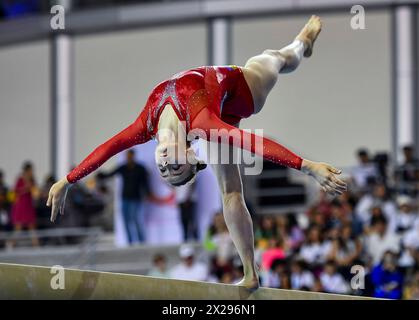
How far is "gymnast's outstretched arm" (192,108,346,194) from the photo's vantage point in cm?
468

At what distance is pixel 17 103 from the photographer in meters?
15.9

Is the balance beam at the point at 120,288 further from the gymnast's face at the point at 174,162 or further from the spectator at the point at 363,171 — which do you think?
the spectator at the point at 363,171

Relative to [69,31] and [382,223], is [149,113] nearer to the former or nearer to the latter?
[382,223]

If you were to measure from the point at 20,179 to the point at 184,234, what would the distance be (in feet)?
7.20

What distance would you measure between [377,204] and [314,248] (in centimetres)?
101

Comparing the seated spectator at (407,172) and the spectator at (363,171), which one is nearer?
the seated spectator at (407,172)

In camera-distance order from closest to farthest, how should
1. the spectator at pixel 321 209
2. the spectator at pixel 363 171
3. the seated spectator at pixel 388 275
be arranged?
the seated spectator at pixel 388 275, the spectator at pixel 321 209, the spectator at pixel 363 171

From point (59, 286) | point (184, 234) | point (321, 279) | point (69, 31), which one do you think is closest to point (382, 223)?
point (321, 279)

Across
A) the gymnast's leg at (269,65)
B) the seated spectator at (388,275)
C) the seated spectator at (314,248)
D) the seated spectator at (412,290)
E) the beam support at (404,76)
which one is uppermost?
the beam support at (404,76)

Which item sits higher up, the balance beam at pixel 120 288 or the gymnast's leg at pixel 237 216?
the gymnast's leg at pixel 237 216

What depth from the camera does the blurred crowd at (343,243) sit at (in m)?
9.02

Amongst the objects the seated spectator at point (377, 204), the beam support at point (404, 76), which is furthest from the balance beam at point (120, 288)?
the beam support at point (404, 76)

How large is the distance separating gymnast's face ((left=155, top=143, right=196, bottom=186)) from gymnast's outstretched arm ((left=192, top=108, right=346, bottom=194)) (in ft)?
0.48

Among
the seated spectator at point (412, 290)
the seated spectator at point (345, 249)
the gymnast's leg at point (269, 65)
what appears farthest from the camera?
the seated spectator at point (345, 249)
